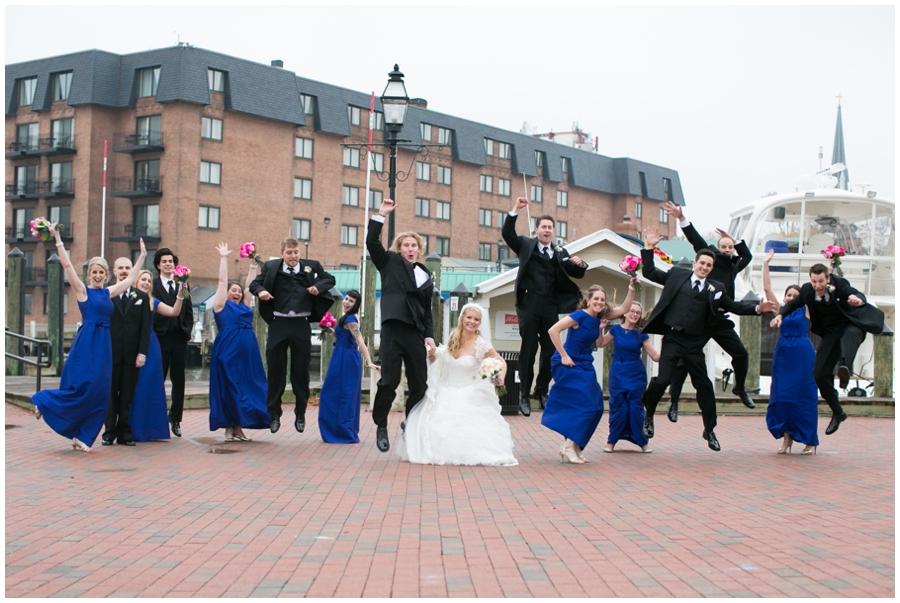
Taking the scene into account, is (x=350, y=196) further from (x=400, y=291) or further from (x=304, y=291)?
(x=400, y=291)

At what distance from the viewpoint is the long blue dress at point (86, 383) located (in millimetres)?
10109

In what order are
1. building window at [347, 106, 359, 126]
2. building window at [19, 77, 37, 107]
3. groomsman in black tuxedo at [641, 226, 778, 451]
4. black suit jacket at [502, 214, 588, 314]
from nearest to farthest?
groomsman in black tuxedo at [641, 226, 778, 451] < black suit jacket at [502, 214, 588, 314] < building window at [19, 77, 37, 107] < building window at [347, 106, 359, 126]

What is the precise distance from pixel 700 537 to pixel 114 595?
3617 mm

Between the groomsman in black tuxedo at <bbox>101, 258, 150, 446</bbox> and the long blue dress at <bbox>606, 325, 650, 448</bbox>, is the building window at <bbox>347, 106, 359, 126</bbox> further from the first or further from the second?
the long blue dress at <bbox>606, 325, 650, 448</bbox>

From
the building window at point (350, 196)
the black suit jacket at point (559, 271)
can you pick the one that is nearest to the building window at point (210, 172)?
the building window at point (350, 196)

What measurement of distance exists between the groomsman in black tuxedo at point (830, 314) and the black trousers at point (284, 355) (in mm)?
5345

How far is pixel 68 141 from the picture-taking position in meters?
58.2

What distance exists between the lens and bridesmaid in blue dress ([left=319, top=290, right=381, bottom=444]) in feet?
37.6

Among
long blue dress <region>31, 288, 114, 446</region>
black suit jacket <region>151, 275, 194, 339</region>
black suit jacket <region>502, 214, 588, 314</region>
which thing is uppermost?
black suit jacket <region>502, 214, 588, 314</region>

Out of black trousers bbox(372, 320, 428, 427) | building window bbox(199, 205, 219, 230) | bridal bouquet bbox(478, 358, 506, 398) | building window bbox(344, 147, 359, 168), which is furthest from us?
building window bbox(344, 147, 359, 168)

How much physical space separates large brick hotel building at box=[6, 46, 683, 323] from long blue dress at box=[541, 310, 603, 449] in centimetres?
4724

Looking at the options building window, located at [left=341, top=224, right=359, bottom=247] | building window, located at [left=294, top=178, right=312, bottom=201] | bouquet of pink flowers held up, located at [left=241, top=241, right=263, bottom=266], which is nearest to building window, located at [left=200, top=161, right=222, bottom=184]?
building window, located at [left=294, top=178, right=312, bottom=201]

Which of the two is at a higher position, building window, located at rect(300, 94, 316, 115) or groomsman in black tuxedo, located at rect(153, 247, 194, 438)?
building window, located at rect(300, 94, 316, 115)

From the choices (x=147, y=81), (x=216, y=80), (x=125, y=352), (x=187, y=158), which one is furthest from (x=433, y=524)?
(x=147, y=81)
